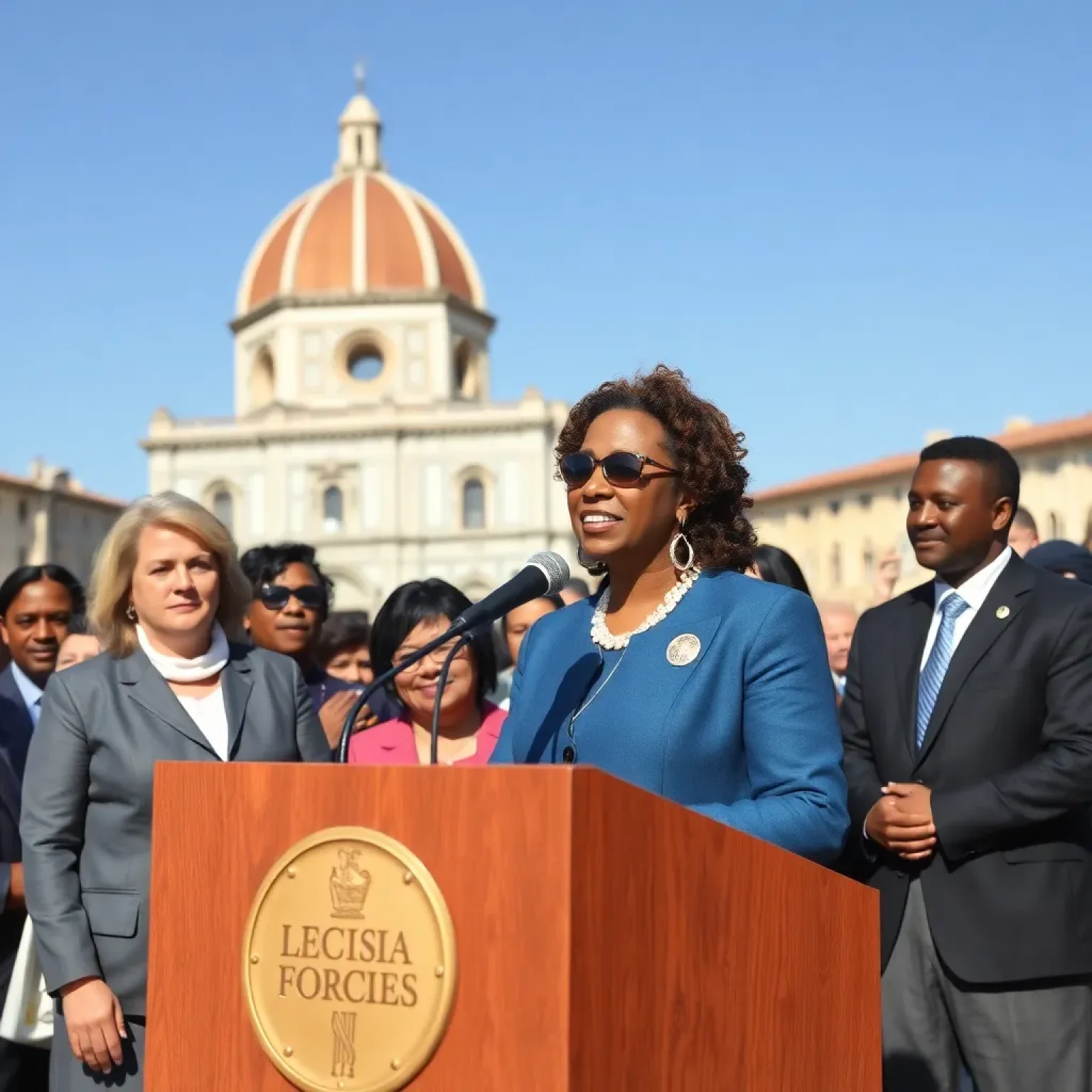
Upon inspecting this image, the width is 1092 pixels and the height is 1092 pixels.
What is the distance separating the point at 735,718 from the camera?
2510 millimetres

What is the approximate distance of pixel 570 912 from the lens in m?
1.69

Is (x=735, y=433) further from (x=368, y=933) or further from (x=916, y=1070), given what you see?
(x=916, y=1070)

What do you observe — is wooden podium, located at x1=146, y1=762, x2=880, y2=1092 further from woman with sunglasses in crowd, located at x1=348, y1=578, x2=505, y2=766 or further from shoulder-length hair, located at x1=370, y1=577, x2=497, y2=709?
shoulder-length hair, located at x1=370, y1=577, x2=497, y2=709

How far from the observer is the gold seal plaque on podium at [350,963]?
1.76m

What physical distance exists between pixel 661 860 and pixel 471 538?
156ft

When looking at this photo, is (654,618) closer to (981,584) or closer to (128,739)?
(128,739)

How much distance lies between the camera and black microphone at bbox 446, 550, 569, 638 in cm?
235

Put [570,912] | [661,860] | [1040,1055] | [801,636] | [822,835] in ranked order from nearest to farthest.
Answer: [570,912]
[661,860]
[822,835]
[801,636]
[1040,1055]

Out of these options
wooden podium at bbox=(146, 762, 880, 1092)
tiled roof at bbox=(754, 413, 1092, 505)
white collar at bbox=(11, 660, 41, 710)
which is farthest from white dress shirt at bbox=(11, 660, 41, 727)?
tiled roof at bbox=(754, 413, 1092, 505)

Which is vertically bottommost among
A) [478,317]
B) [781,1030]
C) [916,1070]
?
[916,1070]

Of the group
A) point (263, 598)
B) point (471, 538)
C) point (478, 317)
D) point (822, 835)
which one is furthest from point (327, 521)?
point (822, 835)

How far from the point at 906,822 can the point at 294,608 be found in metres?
2.43

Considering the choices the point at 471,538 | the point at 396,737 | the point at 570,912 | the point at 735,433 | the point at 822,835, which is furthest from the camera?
the point at 471,538

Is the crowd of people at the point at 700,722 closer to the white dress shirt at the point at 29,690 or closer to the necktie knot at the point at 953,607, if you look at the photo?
the necktie knot at the point at 953,607
